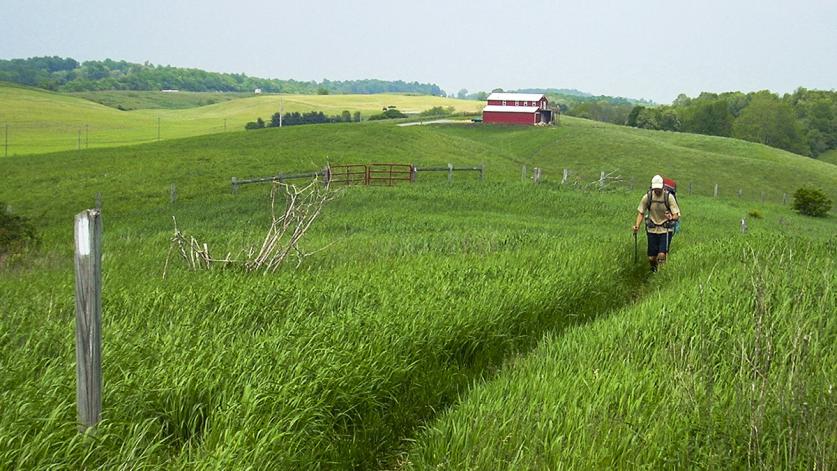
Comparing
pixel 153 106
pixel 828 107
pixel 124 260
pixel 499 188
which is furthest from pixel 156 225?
pixel 153 106

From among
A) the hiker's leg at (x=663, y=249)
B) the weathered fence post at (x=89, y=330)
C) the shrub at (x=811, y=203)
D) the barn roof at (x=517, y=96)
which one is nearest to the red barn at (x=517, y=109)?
the barn roof at (x=517, y=96)

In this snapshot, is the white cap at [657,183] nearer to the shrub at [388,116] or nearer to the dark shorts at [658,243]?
the dark shorts at [658,243]

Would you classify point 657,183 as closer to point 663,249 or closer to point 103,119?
point 663,249

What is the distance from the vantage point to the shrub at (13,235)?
58.6ft

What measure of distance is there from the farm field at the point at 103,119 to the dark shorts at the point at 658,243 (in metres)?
63.6

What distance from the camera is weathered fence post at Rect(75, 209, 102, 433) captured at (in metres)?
4.73

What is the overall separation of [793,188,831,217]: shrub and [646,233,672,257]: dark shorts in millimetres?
38087

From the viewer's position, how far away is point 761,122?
407 ft

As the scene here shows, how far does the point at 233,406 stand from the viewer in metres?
5.20

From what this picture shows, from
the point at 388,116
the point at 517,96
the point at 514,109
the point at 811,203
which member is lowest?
the point at 811,203

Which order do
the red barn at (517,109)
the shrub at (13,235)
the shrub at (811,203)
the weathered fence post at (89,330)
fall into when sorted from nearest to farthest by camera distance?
the weathered fence post at (89,330)
the shrub at (13,235)
the shrub at (811,203)
the red barn at (517,109)

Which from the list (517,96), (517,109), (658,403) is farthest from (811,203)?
(517,96)

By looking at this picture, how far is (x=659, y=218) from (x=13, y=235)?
14716mm

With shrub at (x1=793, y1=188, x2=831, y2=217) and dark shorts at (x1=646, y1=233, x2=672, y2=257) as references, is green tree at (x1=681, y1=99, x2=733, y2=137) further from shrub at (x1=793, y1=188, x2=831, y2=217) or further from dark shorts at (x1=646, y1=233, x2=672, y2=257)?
dark shorts at (x1=646, y1=233, x2=672, y2=257)
